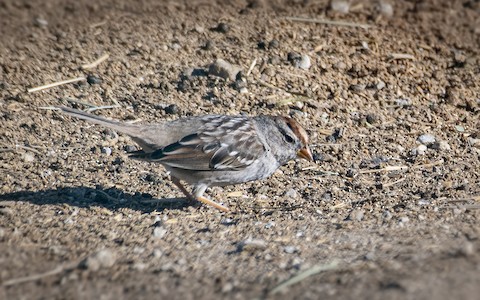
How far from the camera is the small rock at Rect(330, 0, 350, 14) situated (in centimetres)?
1053

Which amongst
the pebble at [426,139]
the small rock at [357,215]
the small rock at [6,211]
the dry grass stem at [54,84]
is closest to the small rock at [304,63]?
the pebble at [426,139]

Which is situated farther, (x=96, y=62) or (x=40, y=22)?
(x=40, y=22)

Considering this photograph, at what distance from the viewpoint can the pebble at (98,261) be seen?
536 centimetres

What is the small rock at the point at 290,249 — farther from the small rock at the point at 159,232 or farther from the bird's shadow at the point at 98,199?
the bird's shadow at the point at 98,199

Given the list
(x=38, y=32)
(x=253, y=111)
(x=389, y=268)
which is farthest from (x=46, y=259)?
(x=38, y=32)

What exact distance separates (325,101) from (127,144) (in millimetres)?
2244

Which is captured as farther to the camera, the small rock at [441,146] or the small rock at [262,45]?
the small rock at [262,45]

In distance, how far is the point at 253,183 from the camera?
779 cm

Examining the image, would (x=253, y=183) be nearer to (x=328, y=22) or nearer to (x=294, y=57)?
(x=294, y=57)

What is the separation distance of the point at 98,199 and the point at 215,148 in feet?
3.74

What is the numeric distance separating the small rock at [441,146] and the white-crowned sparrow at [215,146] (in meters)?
1.45

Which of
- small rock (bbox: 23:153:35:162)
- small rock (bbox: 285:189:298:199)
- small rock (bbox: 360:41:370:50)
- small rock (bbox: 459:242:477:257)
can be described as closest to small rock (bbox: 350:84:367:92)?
small rock (bbox: 360:41:370:50)

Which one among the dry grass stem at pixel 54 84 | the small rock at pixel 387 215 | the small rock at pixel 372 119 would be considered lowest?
the small rock at pixel 372 119

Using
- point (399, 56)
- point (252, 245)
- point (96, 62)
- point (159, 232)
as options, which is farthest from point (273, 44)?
point (252, 245)
